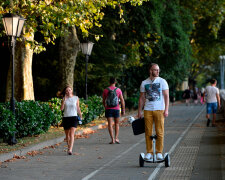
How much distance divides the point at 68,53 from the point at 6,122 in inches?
379

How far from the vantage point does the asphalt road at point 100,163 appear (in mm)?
8172

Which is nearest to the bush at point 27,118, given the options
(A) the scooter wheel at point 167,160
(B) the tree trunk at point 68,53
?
(A) the scooter wheel at point 167,160

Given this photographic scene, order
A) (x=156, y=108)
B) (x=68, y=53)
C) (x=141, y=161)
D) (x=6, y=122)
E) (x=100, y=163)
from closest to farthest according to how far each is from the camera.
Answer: (x=156, y=108)
(x=141, y=161)
(x=100, y=163)
(x=6, y=122)
(x=68, y=53)

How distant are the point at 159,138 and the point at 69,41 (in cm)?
1269

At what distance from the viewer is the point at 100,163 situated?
380 inches

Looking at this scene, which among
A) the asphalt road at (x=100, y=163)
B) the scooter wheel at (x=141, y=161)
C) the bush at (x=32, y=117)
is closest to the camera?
the asphalt road at (x=100, y=163)

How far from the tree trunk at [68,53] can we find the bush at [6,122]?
30.3 feet

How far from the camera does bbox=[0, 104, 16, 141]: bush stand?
1144cm

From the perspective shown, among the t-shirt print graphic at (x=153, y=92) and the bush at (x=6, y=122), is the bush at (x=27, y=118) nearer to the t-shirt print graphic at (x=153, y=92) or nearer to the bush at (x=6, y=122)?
the bush at (x=6, y=122)

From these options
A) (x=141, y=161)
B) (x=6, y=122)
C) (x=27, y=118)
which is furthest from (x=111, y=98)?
(x=141, y=161)

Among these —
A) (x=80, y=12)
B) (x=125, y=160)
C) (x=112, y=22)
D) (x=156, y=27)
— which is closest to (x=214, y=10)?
(x=156, y=27)

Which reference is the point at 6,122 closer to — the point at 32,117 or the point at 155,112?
the point at 32,117

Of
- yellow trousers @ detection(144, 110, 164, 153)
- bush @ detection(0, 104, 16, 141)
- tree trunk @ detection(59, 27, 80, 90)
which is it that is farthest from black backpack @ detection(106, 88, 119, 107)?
tree trunk @ detection(59, 27, 80, 90)

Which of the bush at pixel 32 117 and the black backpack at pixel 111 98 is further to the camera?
the black backpack at pixel 111 98
